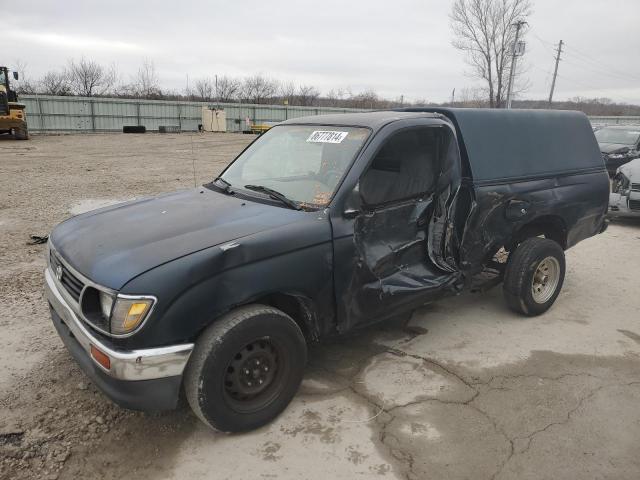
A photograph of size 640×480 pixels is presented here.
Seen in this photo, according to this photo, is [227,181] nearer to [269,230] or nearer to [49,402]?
[269,230]

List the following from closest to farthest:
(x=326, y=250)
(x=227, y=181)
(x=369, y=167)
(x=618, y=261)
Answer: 1. (x=326, y=250)
2. (x=369, y=167)
3. (x=227, y=181)
4. (x=618, y=261)

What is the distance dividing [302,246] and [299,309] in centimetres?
44

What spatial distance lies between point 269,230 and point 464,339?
226cm

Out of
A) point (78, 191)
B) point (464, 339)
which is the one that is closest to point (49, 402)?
point (464, 339)

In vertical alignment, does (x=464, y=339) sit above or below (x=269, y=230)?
below

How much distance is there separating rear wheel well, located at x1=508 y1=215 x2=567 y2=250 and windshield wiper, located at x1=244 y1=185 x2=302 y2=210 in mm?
2345

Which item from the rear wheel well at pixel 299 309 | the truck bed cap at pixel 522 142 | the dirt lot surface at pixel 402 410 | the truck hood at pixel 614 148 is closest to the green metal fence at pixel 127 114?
the truck hood at pixel 614 148

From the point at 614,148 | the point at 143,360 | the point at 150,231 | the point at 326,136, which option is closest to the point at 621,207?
the point at 614,148

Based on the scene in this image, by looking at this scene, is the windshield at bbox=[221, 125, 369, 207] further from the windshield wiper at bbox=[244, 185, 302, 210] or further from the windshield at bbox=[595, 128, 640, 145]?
the windshield at bbox=[595, 128, 640, 145]

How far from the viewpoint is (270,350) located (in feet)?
9.71

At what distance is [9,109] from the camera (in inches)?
906

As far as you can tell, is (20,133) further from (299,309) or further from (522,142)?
(299,309)

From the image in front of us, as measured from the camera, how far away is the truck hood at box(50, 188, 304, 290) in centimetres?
265

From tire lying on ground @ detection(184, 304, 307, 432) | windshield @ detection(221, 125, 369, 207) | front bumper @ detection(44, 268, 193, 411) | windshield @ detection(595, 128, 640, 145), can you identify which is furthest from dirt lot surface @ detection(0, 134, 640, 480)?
windshield @ detection(595, 128, 640, 145)
